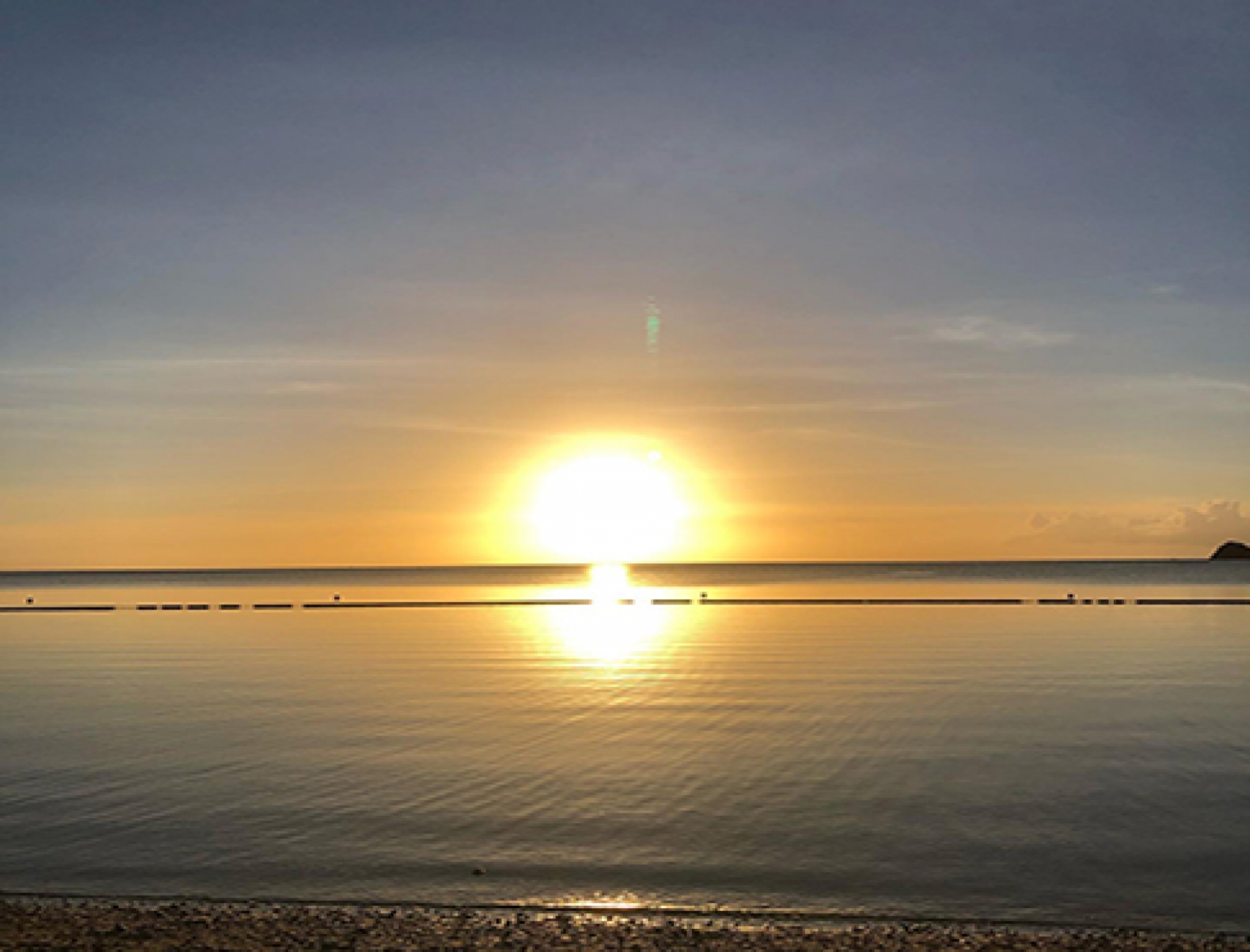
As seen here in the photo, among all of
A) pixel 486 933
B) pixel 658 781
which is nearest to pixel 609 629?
pixel 658 781

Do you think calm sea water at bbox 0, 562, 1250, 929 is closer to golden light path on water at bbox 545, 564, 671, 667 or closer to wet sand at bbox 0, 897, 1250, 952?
wet sand at bbox 0, 897, 1250, 952

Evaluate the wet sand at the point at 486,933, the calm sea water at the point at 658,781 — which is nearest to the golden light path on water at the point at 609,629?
the calm sea water at the point at 658,781

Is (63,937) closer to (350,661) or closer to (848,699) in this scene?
(848,699)

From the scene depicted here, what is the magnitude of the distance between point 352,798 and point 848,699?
2277 cm

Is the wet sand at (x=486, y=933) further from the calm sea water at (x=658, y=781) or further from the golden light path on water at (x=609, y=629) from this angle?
the golden light path on water at (x=609, y=629)

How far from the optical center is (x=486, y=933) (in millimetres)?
15664

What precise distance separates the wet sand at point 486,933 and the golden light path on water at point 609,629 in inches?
1676

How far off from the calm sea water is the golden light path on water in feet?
17.1

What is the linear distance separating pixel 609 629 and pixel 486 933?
246 ft

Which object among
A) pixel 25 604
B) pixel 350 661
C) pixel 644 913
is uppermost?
pixel 25 604

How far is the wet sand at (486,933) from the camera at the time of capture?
15.0m

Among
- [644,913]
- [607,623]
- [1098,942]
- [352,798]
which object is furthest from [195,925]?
[607,623]

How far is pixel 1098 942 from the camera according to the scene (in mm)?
15164

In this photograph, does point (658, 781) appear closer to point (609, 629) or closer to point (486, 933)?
point (486, 933)
